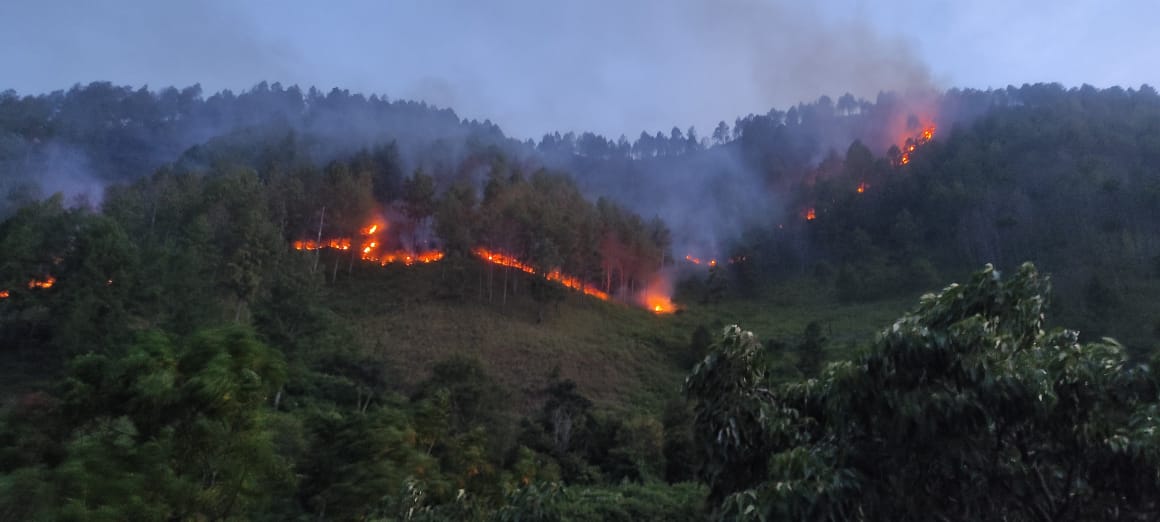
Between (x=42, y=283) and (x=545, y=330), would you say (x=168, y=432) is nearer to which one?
(x=42, y=283)

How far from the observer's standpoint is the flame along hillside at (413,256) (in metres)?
54.2

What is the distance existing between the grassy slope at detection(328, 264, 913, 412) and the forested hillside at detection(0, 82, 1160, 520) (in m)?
0.35

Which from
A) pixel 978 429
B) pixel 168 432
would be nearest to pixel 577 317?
pixel 168 432

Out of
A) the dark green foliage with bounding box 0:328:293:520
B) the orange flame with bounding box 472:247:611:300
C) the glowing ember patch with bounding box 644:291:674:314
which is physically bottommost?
the dark green foliage with bounding box 0:328:293:520

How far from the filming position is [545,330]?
47781 millimetres

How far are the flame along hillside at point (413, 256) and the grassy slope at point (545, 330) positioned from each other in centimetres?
137

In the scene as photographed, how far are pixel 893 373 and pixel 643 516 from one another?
1151 cm

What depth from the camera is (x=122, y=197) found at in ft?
145

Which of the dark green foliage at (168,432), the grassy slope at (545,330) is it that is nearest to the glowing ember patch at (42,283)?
the grassy slope at (545,330)

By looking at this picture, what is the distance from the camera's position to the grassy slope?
39.7 meters

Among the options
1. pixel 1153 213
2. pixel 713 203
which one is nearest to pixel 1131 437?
pixel 1153 213

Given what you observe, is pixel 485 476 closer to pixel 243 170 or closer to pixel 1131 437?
pixel 1131 437

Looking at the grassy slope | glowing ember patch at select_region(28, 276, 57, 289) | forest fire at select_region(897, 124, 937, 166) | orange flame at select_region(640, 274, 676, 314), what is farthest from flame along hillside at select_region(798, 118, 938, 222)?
glowing ember patch at select_region(28, 276, 57, 289)

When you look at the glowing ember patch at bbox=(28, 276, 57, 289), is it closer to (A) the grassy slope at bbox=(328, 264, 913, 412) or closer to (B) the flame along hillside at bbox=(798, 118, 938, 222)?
(A) the grassy slope at bbox=(328, 264, 913, 412)
